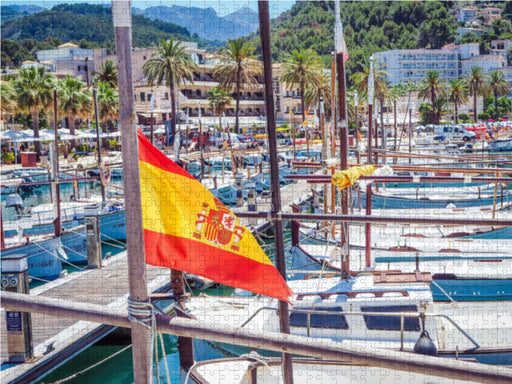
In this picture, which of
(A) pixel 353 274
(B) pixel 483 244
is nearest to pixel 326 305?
(A) pixel 353 274

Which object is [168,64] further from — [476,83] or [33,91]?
[476,83]

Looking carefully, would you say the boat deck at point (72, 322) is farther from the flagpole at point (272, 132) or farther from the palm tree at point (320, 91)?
the palm tree at point (320, 91)

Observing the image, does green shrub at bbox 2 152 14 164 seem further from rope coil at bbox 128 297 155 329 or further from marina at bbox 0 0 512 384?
rope coil at bbox 128 297 155 329

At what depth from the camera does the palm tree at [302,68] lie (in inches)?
1913

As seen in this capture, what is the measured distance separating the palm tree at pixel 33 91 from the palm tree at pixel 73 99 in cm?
181

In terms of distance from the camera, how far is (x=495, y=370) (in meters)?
2.69

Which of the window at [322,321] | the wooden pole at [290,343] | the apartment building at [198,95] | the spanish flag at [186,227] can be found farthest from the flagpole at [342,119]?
the apartment building at [198,95]

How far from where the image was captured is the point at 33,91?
1773 inches

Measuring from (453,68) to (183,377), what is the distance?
116615 mm

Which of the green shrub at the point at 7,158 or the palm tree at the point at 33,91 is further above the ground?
the palm tree at the point at 33,91

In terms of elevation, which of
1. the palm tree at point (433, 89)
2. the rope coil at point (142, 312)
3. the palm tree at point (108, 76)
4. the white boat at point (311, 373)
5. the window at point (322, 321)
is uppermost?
the palm tree at point (108, 76)

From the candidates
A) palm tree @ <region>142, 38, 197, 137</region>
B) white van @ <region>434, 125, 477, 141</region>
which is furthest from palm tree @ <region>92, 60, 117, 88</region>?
white van @ <region>434, 125, 477, 141</region>

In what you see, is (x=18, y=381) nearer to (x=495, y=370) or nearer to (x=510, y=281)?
(x=495, y=370)

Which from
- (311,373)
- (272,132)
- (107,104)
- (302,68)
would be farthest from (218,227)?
(107,104)
